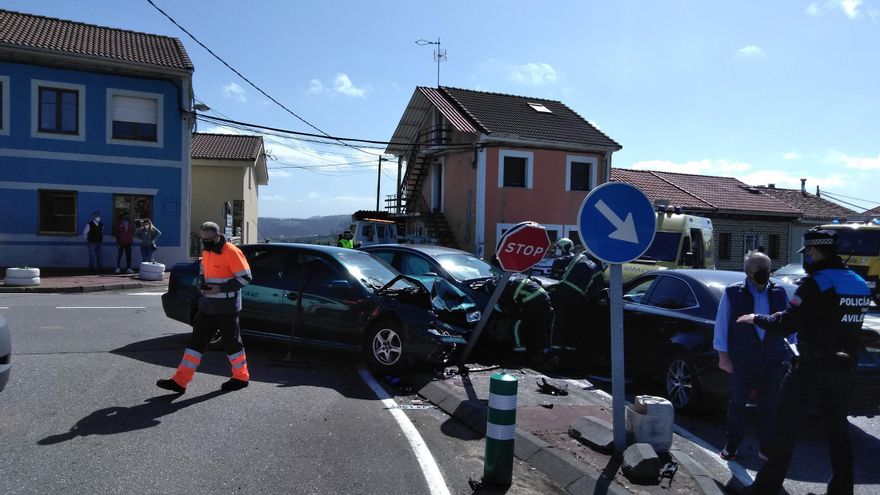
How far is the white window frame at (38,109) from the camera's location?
1986 centimetres

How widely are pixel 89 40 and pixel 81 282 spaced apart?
9.60 meters

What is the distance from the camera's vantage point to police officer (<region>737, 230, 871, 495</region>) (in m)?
4.03

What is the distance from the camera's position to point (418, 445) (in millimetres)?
4965

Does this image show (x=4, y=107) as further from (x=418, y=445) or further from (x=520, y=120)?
(x=418, y=445)

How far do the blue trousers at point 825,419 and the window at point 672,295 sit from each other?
2387mm

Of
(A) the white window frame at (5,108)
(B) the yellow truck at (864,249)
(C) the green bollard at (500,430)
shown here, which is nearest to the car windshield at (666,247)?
(B) the yellow truck at (864,249)

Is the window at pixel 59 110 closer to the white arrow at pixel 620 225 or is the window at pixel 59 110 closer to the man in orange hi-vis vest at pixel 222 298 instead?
the man in orange hi-vis vest at pixel 222 298

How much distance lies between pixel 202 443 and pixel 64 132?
756 inches

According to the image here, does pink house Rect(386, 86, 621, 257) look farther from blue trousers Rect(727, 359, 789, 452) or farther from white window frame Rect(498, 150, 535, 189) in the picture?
blue trousers Rect(727, 359, 789, 452)

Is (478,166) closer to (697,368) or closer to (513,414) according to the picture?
(697,368)

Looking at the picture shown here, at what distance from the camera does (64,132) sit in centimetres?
2028

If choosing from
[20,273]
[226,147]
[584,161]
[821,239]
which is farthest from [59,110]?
[821,239]

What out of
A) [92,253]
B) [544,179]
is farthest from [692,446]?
[544,179]

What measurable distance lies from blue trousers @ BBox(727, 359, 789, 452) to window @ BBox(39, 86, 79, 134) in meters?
21.3
